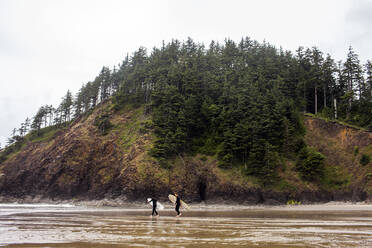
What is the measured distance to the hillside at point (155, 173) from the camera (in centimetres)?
4459

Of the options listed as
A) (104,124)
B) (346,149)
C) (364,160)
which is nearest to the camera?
(364,160)

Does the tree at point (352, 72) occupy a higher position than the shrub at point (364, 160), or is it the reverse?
the tree at point (352, 72)

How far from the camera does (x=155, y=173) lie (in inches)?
1876

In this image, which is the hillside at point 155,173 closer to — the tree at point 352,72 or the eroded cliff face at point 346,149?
the eroded cliff face at point 346,149

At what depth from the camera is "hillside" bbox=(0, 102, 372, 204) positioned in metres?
44.6

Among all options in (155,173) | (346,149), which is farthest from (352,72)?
(155,173)

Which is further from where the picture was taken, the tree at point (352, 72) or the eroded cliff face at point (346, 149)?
the tree at point (352, 72)

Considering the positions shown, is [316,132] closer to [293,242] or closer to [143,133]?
[143,133]

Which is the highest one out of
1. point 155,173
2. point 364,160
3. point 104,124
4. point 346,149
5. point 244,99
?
point 244,99

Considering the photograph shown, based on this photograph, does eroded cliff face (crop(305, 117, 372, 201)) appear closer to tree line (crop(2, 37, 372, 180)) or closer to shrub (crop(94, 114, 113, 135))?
tree line (crop(2, 37, 372, 180))

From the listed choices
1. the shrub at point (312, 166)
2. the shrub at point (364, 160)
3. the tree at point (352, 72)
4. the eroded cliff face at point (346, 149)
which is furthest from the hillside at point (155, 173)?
the tree at point (352, 72)

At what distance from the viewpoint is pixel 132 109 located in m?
69.8

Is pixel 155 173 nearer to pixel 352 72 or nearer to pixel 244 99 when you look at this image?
pixel 244 99

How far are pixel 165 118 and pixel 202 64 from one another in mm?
22808
